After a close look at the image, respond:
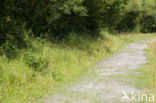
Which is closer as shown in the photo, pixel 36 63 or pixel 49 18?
pixel 36 63

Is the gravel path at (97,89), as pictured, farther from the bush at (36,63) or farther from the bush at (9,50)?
the bush at (9,50)

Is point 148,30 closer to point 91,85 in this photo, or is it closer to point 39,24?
point 39,24

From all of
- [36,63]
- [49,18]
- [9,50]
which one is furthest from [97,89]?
[49,18]

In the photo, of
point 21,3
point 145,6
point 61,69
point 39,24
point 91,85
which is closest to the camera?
point 91,85

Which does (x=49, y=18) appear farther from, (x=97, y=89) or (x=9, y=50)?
(x=97, y=89)

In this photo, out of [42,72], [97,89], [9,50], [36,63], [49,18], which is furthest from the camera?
[49,18]

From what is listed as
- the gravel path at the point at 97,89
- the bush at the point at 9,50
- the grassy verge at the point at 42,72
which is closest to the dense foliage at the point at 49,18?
the bush at the point at 9,50

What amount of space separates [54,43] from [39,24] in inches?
58.8

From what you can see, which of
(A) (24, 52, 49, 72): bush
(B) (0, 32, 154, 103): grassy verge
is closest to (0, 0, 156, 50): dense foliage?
(B) (0, 32, 154, 103): grassy verge

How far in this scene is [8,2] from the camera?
27.1 ft

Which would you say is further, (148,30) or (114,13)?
(148,30)

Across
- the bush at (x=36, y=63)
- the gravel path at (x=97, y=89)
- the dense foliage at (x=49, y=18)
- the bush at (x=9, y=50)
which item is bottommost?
the gravel path at (x=97, y=89)

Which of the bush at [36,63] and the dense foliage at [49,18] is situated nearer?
the bush at [36,63]

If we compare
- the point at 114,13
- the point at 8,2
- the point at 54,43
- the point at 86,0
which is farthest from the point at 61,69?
the point at 114,13
